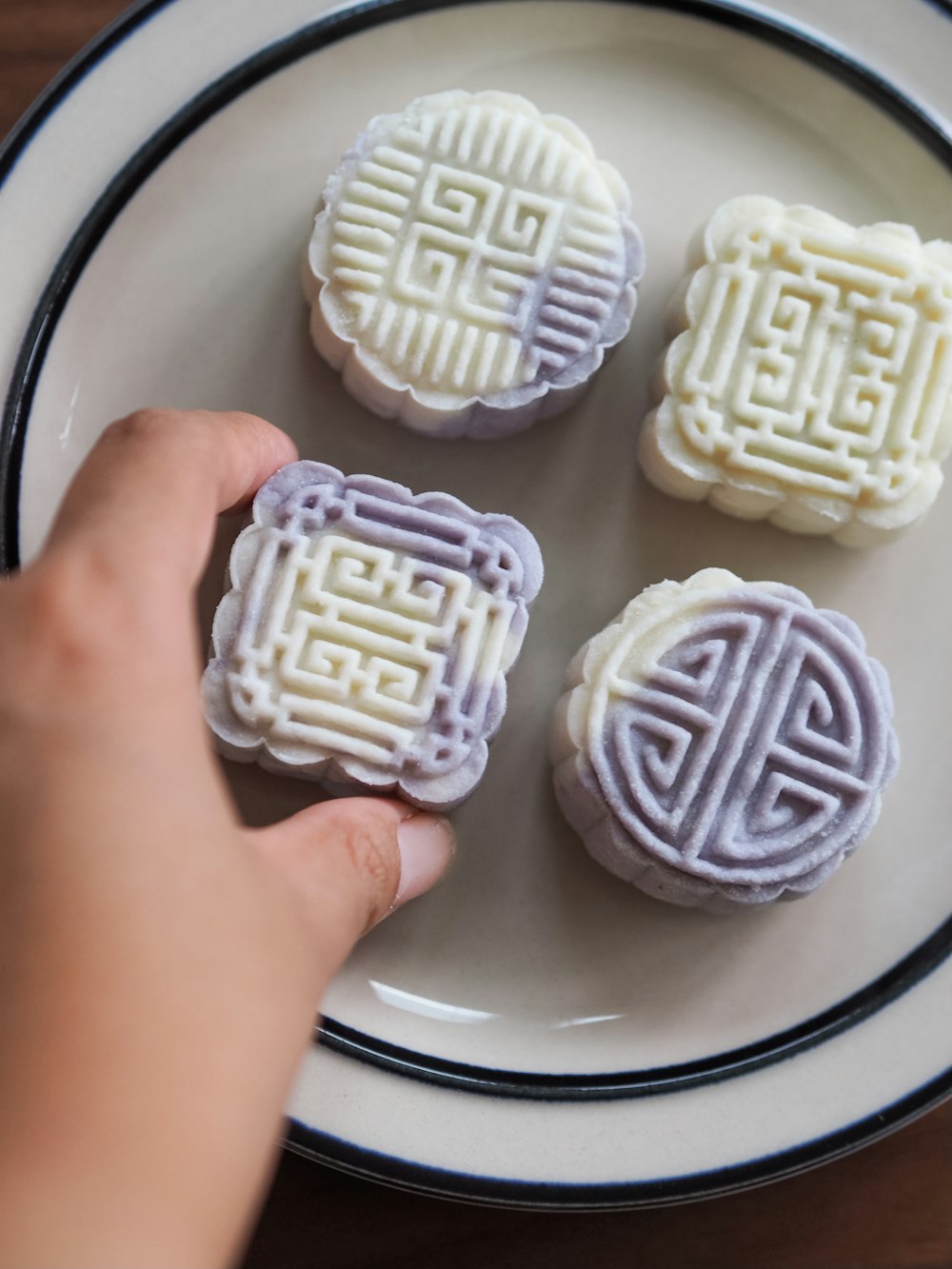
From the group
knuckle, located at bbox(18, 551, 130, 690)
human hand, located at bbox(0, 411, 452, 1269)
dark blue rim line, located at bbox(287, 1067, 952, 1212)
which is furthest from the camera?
dark blue rim line, located at bbox(287, 1067, 952, 1212)

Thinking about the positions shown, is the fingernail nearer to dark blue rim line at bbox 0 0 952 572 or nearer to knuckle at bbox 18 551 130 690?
knuckle at bbox 18 551 130 690

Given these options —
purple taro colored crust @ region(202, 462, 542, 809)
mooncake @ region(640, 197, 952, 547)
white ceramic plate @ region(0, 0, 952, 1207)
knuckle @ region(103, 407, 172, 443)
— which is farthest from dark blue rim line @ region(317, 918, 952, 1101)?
knuckle @ region(103, 407, 172, 443)

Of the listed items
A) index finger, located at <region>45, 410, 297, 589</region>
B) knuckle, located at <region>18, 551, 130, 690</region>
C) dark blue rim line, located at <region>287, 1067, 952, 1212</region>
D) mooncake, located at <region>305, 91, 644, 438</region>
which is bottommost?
dark blue rim line, located at <region>287, 1067, 952, 1212</region>

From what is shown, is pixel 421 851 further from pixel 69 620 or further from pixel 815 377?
pixel 815 377

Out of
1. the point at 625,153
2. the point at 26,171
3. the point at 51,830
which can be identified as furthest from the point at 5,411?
the point at 625,153

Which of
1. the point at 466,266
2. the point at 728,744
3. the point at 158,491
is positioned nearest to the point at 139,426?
the point at 158,491

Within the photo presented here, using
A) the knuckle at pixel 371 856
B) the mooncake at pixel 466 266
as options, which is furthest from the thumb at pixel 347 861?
the mooncake at pixel 466 266

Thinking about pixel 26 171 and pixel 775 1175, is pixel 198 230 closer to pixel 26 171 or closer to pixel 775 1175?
pixel 26 171

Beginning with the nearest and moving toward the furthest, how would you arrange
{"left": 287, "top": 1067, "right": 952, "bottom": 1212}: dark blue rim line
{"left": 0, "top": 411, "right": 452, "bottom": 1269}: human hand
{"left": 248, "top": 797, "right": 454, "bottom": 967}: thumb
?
1. {"left": 0, "top": 411, "right": 452, "bottom": 1269}: human hand
2. {"left": 248, "top": 797, "right": 454, "bottom": 967}: thumb
3. {"left": 287, "top": 1067, "right": 952, "bottom": 1212}: dark blue rim line
